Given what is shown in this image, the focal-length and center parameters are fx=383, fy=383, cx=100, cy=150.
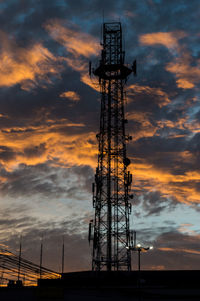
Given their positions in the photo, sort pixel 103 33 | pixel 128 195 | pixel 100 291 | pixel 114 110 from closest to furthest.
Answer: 1. pixel 100 291
2. pixel 128 195
3. pixel 114 110
4. pixel 103 33

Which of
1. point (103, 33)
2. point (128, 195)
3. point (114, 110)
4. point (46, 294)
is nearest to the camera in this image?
point (46, 294)

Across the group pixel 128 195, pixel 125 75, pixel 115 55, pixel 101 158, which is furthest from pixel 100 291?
pixel 115 55

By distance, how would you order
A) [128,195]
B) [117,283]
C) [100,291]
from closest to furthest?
[100,291]
[117,283]
[128,195]

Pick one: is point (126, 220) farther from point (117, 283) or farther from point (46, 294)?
point (46, 294)

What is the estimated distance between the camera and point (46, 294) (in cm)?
4975

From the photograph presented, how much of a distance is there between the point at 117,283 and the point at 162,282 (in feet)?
46.9

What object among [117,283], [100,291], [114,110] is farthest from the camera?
[114,110]

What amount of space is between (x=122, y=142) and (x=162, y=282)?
30394 mm

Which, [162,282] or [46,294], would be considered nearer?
[46,294]

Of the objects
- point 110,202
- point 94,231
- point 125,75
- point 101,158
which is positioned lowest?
point 94,231

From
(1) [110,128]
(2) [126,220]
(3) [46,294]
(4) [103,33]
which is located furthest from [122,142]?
(3) [46,294]

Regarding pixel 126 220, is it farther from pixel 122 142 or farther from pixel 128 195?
pixel 122 142

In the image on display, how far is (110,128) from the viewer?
Result: 77875 millimetres

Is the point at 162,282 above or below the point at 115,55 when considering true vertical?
below
